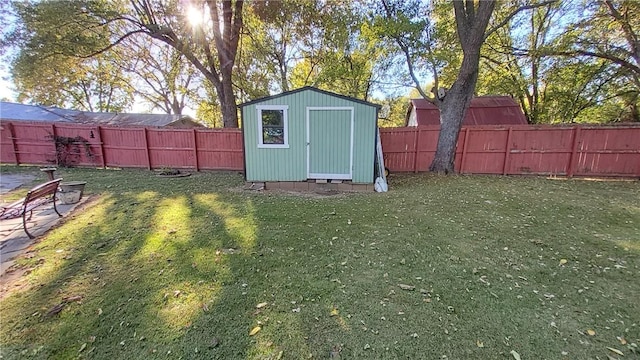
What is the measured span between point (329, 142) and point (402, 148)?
3.52 m

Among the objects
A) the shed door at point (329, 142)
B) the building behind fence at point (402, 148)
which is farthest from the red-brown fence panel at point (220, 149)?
the shed door at point (329, 142)

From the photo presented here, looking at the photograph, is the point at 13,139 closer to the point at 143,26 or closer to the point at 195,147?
the point at 143,26

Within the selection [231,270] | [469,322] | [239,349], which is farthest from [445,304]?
[231,270]

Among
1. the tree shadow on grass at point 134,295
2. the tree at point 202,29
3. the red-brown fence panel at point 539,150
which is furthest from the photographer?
the tree at point 202,29

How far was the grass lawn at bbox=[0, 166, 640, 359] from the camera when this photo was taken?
213 centimetres

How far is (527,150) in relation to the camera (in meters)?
8.68

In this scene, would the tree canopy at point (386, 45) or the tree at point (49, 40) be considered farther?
the tree at point (49, 40)

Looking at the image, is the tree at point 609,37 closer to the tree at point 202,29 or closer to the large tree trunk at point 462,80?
the large tree trunk at point 462,80

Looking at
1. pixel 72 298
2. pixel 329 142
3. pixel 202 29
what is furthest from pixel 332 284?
pixel 202 29

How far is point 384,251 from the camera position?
367 centimetres

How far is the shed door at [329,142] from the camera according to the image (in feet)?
23.0

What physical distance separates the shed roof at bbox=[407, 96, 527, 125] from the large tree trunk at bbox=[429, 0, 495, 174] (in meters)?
4.19

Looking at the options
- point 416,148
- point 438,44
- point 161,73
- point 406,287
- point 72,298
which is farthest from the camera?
point 161,73

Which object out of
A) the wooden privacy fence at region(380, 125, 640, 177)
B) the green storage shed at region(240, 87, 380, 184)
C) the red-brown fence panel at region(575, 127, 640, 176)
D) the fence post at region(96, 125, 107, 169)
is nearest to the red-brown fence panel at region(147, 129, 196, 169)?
the fence post at region(96, 125, 107, 169)
